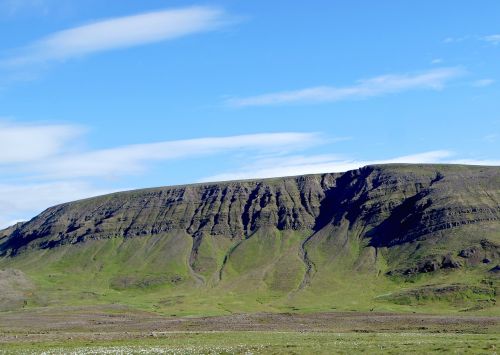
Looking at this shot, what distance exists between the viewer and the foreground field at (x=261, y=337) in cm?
5856

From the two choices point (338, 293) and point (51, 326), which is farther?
point (338, 293)

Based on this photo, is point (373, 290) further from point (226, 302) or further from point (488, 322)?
point (488, 322)

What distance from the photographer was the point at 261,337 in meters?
78.0

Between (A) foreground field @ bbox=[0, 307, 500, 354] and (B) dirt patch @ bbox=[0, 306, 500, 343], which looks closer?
(A) foreground field @ bbox=[0, 307, 500, 354]

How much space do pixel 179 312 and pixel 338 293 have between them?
5275cm

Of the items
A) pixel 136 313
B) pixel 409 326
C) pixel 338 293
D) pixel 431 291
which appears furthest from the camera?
pixel 338 293

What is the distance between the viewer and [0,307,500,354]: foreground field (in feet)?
192

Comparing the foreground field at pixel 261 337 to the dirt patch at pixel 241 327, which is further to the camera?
the dirt patch at pixel 241 327

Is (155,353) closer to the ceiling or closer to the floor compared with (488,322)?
closer to the ceiling

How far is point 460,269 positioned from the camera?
7653 inches

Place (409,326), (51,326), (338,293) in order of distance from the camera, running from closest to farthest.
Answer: (409,326) < (51,326) < (338,293)

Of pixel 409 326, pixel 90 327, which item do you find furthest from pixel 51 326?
pixel 409 326

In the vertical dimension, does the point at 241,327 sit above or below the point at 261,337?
below

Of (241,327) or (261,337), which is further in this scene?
(241,327)
